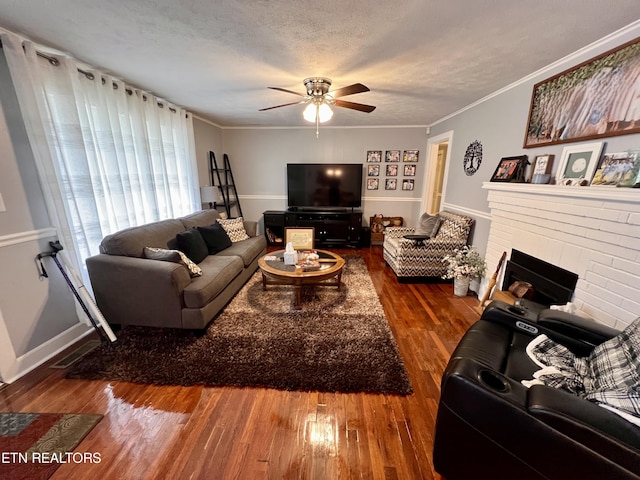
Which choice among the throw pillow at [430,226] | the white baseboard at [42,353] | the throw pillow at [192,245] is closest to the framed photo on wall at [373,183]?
the throw pillow at [430,226]

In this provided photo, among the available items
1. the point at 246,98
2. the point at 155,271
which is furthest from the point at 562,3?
the point at 155,271

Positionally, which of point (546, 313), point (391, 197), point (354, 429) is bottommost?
point (354, 429)

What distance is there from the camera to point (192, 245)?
2.78 metres

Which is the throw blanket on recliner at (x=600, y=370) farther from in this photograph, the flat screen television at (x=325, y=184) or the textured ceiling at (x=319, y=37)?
the flat screen television at (x=325, y=184)

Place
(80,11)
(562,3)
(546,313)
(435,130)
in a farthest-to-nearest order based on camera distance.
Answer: (435,130) → (546,313) → (80,11) → (562,3)

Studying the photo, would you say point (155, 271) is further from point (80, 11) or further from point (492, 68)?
point (492, 68)

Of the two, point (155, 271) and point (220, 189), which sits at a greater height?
point (220, 189)

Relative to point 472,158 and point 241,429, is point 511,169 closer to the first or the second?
Result: point 472,158

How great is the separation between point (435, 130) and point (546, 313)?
385 centimetres

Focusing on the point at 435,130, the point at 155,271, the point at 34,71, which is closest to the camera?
the point at 34,71

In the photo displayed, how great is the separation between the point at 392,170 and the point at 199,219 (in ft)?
12.1

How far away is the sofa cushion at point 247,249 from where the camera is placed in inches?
124

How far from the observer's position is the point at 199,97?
3084 millimetres

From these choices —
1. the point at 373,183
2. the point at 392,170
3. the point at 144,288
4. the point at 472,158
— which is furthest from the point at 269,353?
the point at 392,170
